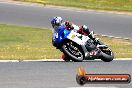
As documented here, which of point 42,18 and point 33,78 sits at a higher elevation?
point 33,78

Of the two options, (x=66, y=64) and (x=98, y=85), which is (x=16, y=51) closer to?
(x=66, y=64)

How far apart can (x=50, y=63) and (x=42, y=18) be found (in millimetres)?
13722

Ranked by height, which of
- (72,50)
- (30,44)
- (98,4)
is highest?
(72,50)

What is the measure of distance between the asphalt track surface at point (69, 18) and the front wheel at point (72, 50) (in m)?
9.64

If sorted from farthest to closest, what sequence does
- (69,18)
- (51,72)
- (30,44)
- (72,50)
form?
(69,18) → (30,44) → (72,50) → (51,72)

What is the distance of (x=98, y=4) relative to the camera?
32.0m

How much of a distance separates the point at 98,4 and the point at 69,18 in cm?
405

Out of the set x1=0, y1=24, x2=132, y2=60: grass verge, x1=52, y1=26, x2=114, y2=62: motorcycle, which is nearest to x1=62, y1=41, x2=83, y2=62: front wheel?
x1=52, y1=26, x2=114, y2=62: motorcycle

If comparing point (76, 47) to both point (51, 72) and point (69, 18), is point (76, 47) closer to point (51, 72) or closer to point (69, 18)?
point (51, 72)

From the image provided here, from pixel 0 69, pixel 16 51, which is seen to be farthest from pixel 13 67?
pixel 16 51

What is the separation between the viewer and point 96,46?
51.1 feet

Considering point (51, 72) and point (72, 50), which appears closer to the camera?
point (51, 72)

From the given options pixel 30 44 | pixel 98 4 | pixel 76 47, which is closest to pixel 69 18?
pixel 98 4

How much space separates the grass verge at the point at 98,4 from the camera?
31.1 metres
